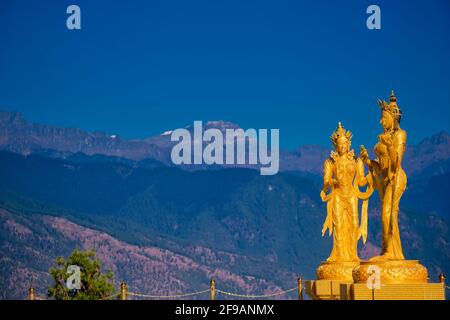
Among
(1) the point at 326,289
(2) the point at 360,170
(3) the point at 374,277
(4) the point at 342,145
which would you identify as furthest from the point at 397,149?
(4) the point at 342,145

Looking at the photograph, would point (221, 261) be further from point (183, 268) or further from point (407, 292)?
point (407, 292)

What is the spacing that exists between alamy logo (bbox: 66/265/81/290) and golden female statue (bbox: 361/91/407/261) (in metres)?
12.3

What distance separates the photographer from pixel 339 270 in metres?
26.4

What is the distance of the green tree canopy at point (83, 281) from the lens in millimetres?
31359

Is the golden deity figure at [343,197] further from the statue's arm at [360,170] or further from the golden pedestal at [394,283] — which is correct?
the golden pedestal at [394,283]

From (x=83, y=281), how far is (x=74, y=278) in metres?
0.39

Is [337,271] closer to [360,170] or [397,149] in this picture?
[360,170]

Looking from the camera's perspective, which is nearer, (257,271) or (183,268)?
(183,268)

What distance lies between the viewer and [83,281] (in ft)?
104

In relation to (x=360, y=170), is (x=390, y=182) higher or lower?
lower

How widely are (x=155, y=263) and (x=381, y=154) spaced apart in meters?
145
